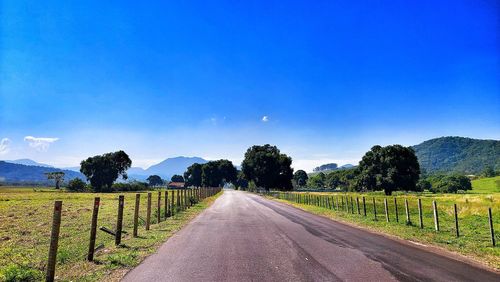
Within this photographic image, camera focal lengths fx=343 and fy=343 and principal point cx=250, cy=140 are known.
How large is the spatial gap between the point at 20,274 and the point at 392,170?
258 feet

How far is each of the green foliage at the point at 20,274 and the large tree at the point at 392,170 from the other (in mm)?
77403

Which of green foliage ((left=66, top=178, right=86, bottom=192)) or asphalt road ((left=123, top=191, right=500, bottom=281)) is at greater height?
green foliage ((left=66, top=178, right=86, bottom=192))

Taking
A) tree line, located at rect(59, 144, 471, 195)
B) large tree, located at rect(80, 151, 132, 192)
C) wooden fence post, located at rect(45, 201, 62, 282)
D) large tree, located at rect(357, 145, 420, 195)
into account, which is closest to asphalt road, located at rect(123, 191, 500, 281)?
wooden fence post, located at rect(45, 201, 62, 282)

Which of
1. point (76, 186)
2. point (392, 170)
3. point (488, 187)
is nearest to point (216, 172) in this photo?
point (76, 186)

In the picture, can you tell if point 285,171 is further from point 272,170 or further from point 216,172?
point 216,172

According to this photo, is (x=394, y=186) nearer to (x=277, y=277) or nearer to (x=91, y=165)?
(x=277, y=277)

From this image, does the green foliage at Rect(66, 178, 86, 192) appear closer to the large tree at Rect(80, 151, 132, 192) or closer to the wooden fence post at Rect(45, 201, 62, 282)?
the large tree at Rect(80, 151, 132, 192)

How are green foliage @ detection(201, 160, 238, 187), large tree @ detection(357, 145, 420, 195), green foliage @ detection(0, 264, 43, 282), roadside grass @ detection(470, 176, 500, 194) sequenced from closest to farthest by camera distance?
green foliage @ detection(0, 264, 43, 282), large tree @ detection(357, 145, 420, 195), roadside grass @ detection(470, 176, 500, 194), green foliage @ detection(201, 160, 238, 187)

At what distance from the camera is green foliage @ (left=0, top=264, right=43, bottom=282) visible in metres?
7.68

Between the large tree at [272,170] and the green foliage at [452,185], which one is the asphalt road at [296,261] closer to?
the large tree at [272,170]

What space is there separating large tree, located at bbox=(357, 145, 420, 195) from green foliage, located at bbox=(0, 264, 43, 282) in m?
77.4

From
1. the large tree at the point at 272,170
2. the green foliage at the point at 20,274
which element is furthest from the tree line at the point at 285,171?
the green foliage at the point at 20,274

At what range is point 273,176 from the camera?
100188 mm

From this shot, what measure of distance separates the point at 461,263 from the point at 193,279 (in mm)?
7800
